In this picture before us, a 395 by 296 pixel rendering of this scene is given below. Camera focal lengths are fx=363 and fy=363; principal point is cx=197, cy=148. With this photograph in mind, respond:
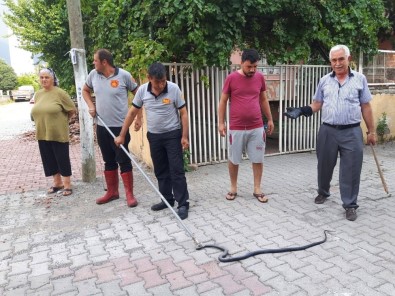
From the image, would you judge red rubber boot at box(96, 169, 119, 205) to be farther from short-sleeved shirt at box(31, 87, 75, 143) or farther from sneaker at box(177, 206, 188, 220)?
sneaker at box(177, 206, 188, 220)

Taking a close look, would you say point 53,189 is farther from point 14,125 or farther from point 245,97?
point 14,125

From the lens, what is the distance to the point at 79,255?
10.9 feet

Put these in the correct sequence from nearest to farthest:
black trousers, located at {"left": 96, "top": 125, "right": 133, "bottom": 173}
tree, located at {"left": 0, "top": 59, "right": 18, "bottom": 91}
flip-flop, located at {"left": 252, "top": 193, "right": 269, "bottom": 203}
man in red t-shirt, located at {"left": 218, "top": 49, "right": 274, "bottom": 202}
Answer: man in red t-shirt, located at {"left": 218, "top": 49, "right": 274, "bottom": 202} → black trousers, located at {"left": 96, "top": 125, "right": 133, "bottom": 173} → flip-flop, located at {"left": 252, "top": 193, "right": 269, "bottom": 203} → tree, located at {"left": 0, "top": 59, "right": 18, "bottom": 91}

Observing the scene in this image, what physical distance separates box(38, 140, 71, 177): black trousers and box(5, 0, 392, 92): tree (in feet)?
5.67

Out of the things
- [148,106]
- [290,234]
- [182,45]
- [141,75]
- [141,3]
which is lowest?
[290,234]

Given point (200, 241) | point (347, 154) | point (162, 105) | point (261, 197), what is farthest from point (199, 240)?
point (347, 154)

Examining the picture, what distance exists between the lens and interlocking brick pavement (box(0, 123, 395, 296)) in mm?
2797

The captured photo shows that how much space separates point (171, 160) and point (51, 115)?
1884mm

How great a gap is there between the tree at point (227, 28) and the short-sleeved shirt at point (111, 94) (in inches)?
47.4

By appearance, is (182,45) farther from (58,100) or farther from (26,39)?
(26,39)

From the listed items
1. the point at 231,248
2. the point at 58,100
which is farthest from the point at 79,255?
the point at 58,100

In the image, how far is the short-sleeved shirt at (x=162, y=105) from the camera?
13.1 feet

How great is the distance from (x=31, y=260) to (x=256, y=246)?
6.71 feet

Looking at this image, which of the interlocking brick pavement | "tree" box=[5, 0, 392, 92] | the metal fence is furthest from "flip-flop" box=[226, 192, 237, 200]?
"tree" box=[5, 0, 392, 92]
